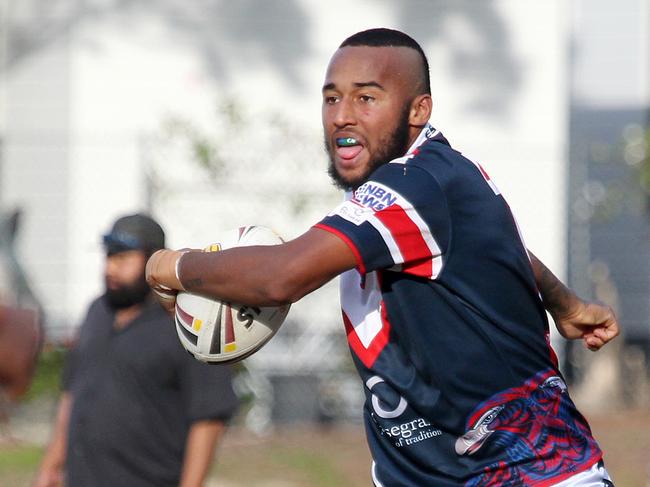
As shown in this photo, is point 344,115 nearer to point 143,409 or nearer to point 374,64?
point 374,64

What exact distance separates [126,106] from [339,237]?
427 inches

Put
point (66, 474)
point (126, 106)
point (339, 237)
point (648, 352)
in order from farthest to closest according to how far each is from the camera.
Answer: point (648, 352), point (126, 106), point (66, 474), point (339, 237)

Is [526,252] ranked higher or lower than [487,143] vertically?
lower

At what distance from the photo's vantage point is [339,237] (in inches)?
134

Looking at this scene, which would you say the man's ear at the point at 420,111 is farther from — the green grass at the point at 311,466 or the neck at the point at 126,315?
the green grass at the point at 311,466

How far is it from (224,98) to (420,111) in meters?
10.2

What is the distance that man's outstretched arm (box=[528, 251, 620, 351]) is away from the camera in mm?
4293

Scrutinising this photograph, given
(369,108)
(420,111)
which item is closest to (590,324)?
(420,111)

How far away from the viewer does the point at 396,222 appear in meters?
3.42

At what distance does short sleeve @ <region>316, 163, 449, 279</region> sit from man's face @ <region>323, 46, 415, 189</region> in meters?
0.24

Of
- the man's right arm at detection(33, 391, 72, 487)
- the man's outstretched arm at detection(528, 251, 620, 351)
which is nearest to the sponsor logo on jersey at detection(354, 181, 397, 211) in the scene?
the man's outstretched arm at detection(528, 251, 620, 351)

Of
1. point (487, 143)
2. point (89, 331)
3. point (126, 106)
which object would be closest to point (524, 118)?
A: point (487, 143)

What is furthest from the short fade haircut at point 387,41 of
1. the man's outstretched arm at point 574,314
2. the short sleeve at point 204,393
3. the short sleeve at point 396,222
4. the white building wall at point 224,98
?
the white building wall at point 224,98

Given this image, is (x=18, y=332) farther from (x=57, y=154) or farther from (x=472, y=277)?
(x=57, y=154)
